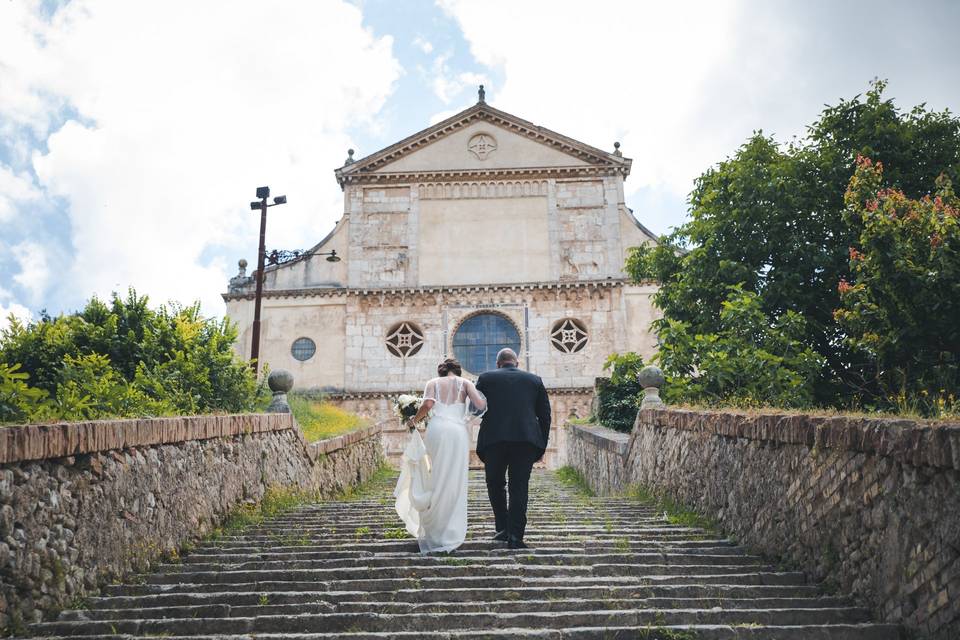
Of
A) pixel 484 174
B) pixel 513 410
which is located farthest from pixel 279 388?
pixel 484 174

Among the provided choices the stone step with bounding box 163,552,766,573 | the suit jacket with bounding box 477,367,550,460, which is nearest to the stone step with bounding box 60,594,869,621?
the stone step with bounding box 163,552,766,573

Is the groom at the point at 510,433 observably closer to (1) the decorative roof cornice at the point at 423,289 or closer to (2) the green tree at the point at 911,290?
(2) the green tree at the point at 911,290

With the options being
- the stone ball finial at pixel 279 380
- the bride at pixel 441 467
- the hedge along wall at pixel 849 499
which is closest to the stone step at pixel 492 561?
the bride at pixel 441 467

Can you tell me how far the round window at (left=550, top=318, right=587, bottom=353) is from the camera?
24516mm

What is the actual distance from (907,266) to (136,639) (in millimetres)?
10624

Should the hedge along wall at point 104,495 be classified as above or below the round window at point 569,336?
below

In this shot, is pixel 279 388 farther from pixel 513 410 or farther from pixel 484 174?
pixel 484 174

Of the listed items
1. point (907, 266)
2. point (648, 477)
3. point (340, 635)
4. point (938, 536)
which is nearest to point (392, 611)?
point (340, 635)

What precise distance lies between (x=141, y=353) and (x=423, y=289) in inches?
473

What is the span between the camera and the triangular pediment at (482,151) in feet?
86.3

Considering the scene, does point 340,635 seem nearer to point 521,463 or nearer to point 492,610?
point 492,610

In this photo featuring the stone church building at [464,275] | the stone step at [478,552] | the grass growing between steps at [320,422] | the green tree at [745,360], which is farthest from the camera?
the stone church building at [464,275]

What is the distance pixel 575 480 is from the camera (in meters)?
15.7

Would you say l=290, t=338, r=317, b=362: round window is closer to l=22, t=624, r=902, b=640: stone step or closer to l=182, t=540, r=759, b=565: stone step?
l=182, t=540, r=759, b=565: stone step
